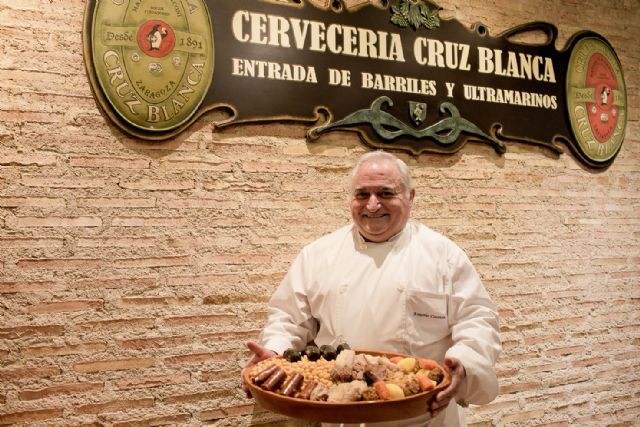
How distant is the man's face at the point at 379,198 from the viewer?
2.27m

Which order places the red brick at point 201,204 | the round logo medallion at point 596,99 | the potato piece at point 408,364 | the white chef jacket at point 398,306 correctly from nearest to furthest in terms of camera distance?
the potato piece at point 408,364 → the white chef jacket at point 398,306 → the red brick at point 201,204 → the round logo medallion at point 596,99

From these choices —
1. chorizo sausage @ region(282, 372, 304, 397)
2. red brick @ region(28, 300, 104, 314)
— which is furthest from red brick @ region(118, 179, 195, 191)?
chorizo sausage @ region(282, 372, 304, 397)

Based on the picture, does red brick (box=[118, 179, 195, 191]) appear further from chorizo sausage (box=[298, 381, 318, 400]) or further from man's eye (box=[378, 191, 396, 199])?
chorizo sausage (box=[298, 381, 318, 400])

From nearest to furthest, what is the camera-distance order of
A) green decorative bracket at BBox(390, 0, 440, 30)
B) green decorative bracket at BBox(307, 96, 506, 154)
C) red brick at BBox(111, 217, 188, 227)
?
1. red brick at BBox(111, 217, 188, 227)
2. green decorative bracket at BBox(307, 96, 506, 154)
3. green decorative bracket at BBox(390, 0, 440, 30)

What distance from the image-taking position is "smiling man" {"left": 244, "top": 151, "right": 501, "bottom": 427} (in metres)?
2.17

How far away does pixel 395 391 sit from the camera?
5.39ft

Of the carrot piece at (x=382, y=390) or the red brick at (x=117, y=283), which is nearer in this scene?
the carrot piece at (x=382, y=390)

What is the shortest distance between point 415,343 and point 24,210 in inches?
67.6

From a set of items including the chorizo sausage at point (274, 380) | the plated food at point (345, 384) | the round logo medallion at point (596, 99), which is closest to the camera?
the plated food at point (345, 384)

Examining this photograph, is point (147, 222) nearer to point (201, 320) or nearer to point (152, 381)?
point (201, 320)

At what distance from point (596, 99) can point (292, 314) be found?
8.42ft

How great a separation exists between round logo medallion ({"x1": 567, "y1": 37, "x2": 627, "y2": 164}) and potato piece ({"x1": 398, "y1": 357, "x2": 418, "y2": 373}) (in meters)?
2.28

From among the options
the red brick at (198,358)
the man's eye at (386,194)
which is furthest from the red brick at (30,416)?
the man's eye at (386,194)

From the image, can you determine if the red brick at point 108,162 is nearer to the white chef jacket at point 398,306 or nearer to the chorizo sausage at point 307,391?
the white chef jacket at point 398,306
